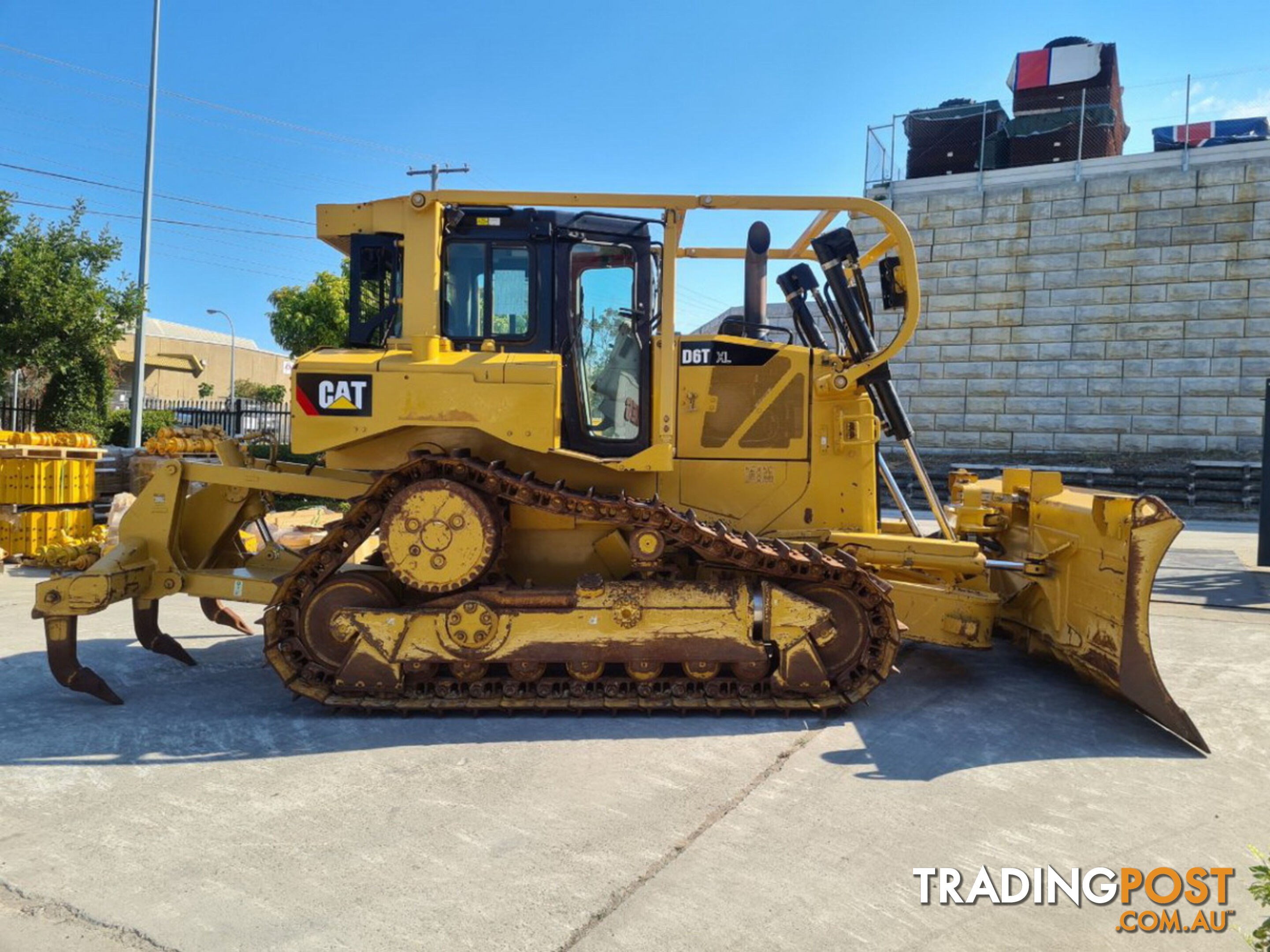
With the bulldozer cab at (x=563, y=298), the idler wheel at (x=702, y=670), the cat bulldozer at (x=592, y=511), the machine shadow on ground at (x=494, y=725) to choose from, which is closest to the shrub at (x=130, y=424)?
the machine shadow on ground at (x=494, y=725)

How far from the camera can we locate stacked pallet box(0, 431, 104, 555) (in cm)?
1124

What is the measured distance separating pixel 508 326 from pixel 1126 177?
19.6 metres

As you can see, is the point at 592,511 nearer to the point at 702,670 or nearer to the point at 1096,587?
the point at 702,670

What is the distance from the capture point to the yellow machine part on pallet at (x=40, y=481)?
36.9 feet

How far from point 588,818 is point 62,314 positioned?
603 inches

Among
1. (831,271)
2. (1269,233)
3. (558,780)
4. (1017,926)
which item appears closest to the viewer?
(1017,926)

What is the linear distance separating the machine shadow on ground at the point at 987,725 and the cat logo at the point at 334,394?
333 cm

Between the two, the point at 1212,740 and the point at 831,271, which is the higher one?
the point at 831,271

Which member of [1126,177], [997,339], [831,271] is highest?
[1126,177]

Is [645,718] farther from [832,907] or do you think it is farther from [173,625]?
[173,625]

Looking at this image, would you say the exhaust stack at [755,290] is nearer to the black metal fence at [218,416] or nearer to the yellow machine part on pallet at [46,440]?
the yellow machine part on pallet at [46,440]

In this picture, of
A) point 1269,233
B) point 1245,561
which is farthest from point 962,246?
point 1245,561

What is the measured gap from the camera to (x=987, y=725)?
527 centimetres

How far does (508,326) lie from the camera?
18.4 feet
